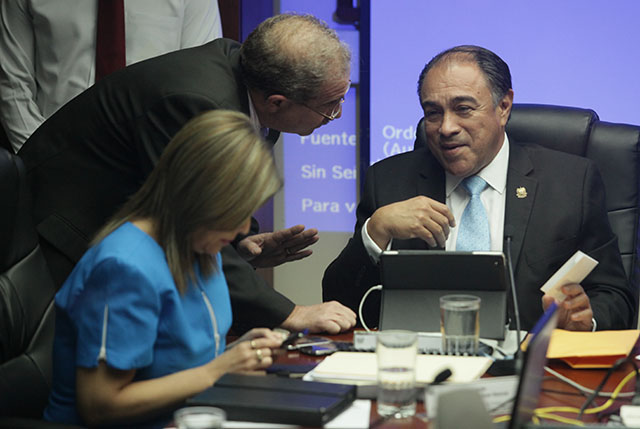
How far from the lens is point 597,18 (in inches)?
154

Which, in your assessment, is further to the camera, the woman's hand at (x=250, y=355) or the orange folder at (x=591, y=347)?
the orange folder at (x=591, y=347)

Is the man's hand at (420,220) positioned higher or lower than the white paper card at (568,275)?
higher

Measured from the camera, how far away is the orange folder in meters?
1.73

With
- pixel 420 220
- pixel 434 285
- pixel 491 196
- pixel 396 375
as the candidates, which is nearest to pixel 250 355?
pixel 396 375

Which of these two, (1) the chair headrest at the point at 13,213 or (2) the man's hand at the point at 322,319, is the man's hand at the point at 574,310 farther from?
(1) the chair headrest at the point at 13,213

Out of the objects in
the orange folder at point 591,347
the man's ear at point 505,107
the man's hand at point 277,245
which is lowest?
the orange folder at point 591,347

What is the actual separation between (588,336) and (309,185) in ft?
8.68

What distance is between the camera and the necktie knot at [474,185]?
104 inches

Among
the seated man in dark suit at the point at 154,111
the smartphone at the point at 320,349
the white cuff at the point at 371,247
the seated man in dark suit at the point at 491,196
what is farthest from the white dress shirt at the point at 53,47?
the smartphone at the point at 320,349

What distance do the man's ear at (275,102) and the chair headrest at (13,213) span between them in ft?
2.43

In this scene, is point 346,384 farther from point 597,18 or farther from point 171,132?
point 597,18

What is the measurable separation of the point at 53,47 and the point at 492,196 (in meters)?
1.67

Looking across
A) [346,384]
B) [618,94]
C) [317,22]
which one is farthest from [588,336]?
[618,94]

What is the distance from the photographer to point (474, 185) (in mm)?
2645
